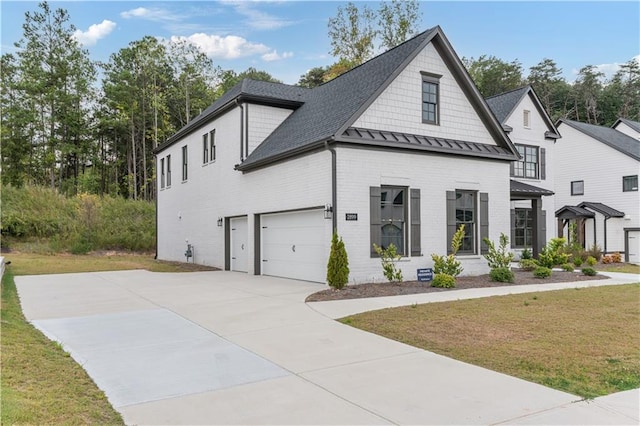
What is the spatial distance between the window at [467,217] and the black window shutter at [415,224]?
190 cm

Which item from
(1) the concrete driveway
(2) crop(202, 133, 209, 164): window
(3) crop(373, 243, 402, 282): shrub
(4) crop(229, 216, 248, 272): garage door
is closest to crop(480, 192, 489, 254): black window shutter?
(3) crop(373, 243, 402, 282): shrub

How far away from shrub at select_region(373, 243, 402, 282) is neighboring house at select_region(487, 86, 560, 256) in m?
10.8

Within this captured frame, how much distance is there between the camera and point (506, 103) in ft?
77.2

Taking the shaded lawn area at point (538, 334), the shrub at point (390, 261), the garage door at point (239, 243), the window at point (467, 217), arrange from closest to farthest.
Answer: the shaded lawn area at point (538, 334) → the shrub at point (390, 261) → the window at point (467, 217) → the garage door at point (239, 243)

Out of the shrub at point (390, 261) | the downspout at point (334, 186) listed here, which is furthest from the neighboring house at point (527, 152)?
the downspout at point (334, 186)

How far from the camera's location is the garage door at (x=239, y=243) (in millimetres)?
17625

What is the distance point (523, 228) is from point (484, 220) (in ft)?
27.7

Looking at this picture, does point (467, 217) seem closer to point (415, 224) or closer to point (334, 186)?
point (415, 224)

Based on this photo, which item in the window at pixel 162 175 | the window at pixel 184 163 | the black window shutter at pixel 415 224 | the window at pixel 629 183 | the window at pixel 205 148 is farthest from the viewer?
the window at pixel 162 175

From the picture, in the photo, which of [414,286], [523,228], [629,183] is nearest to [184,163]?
[414,286]

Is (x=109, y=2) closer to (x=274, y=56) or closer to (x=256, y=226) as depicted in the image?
(x=256, y=226)

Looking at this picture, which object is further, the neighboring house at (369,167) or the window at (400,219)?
the window at (400,219)

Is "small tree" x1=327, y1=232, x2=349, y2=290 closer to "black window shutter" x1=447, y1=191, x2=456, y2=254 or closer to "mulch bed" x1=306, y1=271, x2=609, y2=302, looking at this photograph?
"mulch bed" x1=306, y1=271, x2=609, y2=302

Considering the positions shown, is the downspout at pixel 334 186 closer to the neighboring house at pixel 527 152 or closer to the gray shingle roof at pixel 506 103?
the neighboring house at pixel 527 152
